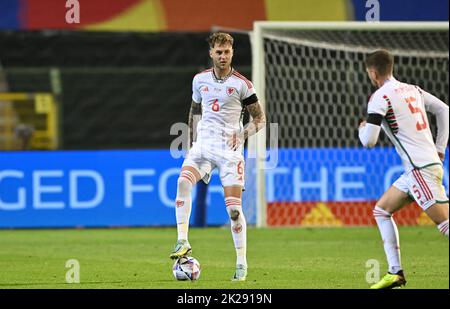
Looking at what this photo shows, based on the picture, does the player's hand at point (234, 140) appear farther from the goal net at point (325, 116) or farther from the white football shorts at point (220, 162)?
the goal net at point (325, 116)

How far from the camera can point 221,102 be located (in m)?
9.66

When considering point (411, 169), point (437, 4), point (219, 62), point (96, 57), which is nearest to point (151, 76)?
point (96, 57)

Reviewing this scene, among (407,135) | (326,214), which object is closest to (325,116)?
(326,214)

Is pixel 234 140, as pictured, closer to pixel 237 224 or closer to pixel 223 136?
pixel 223 136

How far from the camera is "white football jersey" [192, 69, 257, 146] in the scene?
9.65m

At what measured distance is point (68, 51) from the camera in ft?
68.6

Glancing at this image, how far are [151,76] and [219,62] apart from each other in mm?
11971

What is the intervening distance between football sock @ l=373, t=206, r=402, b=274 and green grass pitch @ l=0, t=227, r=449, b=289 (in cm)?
30

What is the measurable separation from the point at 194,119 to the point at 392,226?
2.13 meters

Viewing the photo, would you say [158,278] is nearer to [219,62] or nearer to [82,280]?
[82,280]

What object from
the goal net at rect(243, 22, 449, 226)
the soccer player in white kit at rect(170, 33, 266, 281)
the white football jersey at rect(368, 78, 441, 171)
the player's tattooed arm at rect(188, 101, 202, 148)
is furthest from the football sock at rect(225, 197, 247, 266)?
the goal net at rect(243, 22, 449, 226)

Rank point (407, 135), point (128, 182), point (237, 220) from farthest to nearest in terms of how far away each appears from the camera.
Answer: point (128, 182) → point (237, 220) → point (407, 135)

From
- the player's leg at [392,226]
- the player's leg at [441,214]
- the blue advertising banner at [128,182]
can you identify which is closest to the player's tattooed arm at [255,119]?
the player's leg at [392,226]

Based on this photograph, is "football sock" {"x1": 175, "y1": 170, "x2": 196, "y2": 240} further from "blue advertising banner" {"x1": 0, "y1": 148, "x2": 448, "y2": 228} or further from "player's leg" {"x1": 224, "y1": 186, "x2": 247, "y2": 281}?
"blue advertising banner" {"x1": 0, "y1": 148, "x2": 448, "y2": 228}
